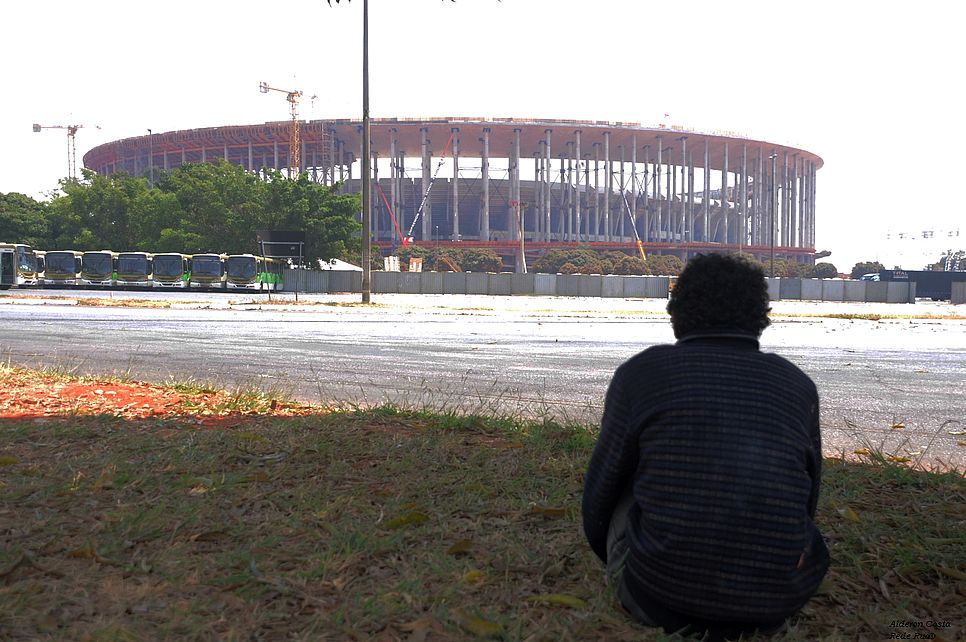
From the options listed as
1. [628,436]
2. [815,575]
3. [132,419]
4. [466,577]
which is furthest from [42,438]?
[815,575]

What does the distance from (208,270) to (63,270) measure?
868cm

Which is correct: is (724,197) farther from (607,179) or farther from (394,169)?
(394,169)

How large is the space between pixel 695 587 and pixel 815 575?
43 centimetres

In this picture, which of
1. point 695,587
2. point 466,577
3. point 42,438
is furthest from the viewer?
point 42,438

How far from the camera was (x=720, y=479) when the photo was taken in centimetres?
249

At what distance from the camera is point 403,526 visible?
3.66 metres

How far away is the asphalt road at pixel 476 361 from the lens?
727 centimetres

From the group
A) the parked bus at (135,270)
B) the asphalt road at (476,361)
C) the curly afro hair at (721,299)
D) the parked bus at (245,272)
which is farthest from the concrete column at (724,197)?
the curly afro hair at (721,299)

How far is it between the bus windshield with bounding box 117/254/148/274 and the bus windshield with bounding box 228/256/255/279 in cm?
500

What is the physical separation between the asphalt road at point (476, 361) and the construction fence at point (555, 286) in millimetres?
37558

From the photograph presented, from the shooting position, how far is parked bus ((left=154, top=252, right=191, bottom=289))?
48875mm

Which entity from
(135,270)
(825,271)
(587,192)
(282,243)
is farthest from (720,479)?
(587,192)

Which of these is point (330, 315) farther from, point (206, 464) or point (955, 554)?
point (955, 554)

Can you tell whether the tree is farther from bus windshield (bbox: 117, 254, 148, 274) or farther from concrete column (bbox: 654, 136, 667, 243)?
bus windshield (bbox: 117, 254, 148, 274)
